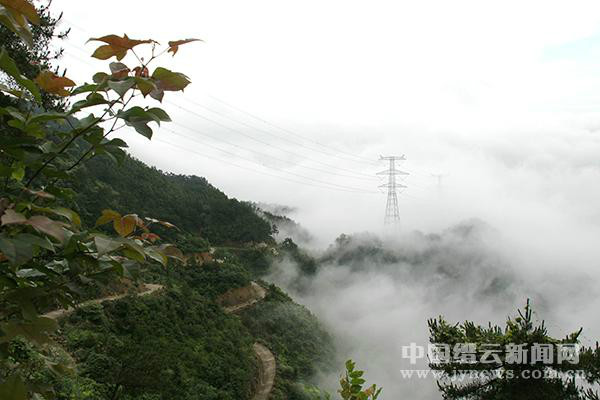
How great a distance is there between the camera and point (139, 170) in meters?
31.5

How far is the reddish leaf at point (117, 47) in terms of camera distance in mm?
847

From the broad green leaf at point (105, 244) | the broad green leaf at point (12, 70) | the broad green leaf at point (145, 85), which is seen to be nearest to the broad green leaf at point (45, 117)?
the broad green leaf at point (12, 70)

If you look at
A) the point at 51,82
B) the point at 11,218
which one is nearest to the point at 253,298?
the point at 51,82

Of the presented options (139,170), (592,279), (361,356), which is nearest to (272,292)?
(361,356)

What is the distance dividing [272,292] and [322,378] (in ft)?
24.1

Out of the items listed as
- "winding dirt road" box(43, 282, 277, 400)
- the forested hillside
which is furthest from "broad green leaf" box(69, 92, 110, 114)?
the forested hillside

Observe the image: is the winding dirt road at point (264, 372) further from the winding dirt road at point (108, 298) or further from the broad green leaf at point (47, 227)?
the broad green leaf at point (47, 227)

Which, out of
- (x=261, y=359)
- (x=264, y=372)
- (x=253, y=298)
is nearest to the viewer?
(x=264, y=372)

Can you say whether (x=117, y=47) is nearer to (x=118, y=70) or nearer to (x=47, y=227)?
(x=118, y=70)

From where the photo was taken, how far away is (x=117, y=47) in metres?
0.86

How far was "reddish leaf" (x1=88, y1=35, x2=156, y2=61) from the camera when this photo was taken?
85 cm

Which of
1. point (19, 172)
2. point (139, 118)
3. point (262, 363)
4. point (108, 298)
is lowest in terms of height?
point (262, 363)

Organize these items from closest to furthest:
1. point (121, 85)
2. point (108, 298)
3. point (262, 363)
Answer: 1. point (121, 85)
2. point (108, 298)
3. point (262, 363)

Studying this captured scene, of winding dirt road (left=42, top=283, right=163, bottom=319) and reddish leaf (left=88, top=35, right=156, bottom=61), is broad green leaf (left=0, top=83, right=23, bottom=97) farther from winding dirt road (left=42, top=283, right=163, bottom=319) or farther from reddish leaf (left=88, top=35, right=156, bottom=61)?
winding dirt road (left=42, top=283, right=163, bottom=319)
